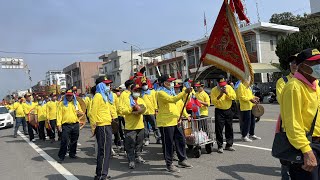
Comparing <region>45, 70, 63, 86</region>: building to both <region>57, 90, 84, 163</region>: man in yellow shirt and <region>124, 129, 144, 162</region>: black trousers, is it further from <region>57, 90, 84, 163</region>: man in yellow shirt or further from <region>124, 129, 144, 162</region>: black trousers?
<region>124, 129, 144, 162</region>: black trousers

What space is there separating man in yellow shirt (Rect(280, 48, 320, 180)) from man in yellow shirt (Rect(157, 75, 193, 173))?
135 inches

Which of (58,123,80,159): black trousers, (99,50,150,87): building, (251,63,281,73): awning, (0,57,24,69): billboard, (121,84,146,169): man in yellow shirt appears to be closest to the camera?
(121,84,146,169): man in yellow shirt

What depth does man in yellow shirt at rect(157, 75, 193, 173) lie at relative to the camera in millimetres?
6609

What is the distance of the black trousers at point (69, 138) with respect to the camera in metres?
8.69

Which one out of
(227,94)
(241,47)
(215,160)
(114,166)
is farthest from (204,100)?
(241,47)

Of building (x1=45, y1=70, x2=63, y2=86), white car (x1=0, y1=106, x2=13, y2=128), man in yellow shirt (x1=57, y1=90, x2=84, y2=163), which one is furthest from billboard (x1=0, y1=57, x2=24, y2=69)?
man in yellow shirt (x1=57, y1=90, x2=84, y2=163)

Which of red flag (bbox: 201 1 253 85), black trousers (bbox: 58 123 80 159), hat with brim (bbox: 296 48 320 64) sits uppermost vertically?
red flag (bbox: 201 1 253 85)

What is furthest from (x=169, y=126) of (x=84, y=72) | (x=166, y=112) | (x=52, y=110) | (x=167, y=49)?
(x=84, y=72)

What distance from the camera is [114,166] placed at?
767 centimetres

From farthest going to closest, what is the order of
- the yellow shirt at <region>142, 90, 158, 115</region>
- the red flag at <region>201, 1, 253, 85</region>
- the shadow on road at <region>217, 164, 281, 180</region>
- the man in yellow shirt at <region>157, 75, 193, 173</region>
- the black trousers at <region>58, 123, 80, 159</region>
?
1. the yellow shirt at <region>142, 90, 158, 115</region>
2. the black trousers at <region>58, 123, 80, 159</region>
3. the man in yellow shirt at <region>157, 75, 193, 173</region>
4. the shadow on road at <region>217, 164, 281, 180</region>
5. the red flag at <region>201, 1, 253, 85</region>

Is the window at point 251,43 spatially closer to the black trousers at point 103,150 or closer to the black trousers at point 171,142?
the black trousers at point 171,142

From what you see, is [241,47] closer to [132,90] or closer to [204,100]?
[132,90]

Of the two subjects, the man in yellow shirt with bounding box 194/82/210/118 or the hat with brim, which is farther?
the man in yellow shirt with bounding box 194/82/210/118

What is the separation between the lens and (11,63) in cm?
4697
